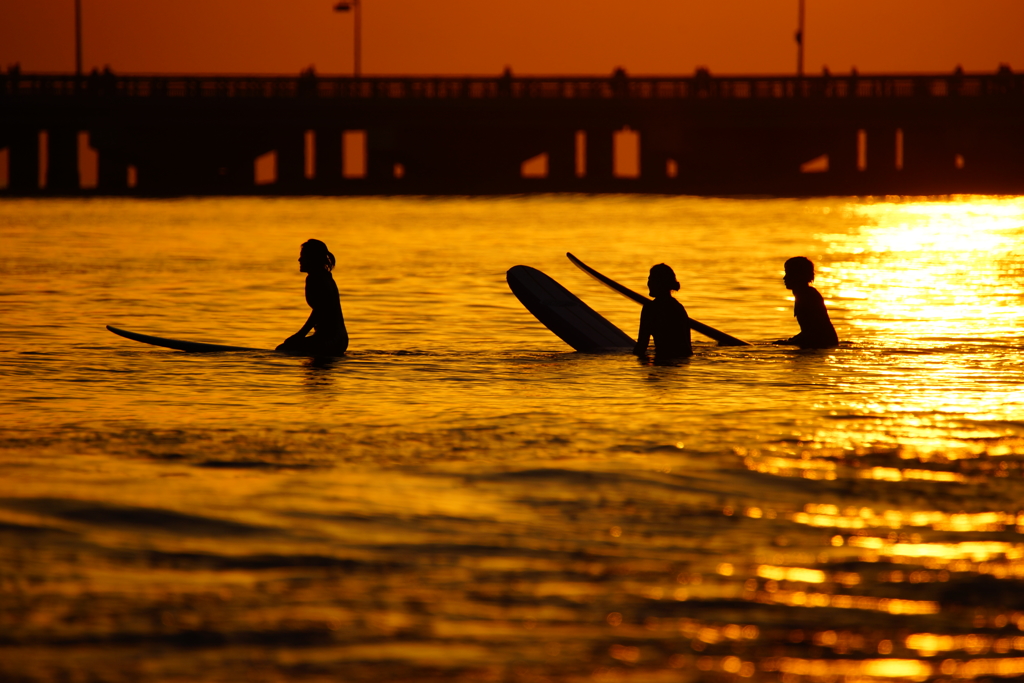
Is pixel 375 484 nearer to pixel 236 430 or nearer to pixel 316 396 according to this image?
pixel 236 430

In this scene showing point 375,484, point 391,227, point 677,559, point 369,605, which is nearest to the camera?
point 369,605

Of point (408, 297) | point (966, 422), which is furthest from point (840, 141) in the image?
point (966, 422)

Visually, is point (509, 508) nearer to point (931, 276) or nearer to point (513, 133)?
point (931, 276)

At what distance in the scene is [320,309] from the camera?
46.4 ft

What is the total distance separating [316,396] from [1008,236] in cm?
3526

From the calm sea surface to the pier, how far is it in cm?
5150

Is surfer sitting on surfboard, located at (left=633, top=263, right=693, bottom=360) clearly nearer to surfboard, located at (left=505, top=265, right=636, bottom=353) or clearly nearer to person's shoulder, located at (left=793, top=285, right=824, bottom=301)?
person's shoulder, located at (left=793, top=285, right=824, bottom=301)

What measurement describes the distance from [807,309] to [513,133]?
6507cm

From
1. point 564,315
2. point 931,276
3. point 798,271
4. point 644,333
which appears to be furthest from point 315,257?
point 931,276

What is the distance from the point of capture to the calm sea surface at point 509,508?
17.5 feet

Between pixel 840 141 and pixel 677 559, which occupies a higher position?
pixel 840 141

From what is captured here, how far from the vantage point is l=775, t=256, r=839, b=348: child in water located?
13195mm

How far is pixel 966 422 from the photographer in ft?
34.1

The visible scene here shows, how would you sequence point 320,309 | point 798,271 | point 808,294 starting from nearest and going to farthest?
point 798,271
point 808,294
point 320,309
